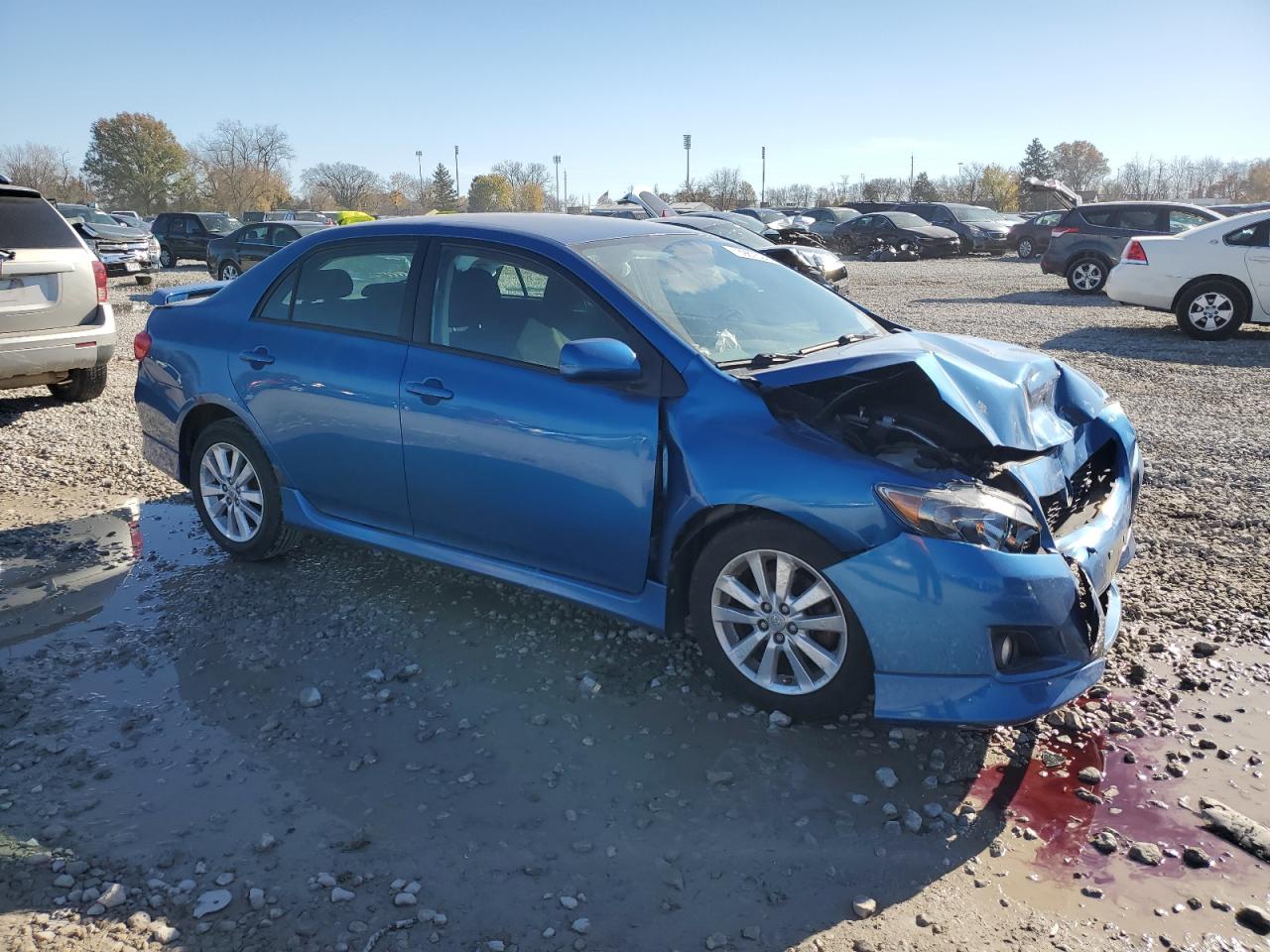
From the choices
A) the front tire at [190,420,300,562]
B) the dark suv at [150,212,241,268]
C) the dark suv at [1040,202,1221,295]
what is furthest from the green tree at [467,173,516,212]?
the front tire at [190,420,300,562]

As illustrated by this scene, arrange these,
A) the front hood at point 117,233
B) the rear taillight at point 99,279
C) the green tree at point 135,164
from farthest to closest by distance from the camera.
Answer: the green tree at point 135,164 → the front hood at point 117,233 → the rear taillight at point 99,279

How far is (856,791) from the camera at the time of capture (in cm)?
310

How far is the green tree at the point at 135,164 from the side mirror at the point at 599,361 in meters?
96.3

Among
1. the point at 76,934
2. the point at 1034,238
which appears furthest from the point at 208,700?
the point at 1034,238

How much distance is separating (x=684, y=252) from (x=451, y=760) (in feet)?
7.79

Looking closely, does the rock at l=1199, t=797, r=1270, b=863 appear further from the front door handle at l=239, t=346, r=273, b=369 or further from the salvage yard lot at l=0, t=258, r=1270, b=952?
the front door handle at l=239, t=346, r=273, b=369

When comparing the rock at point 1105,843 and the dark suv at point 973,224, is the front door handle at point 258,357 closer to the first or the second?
the rock at point 1105,843

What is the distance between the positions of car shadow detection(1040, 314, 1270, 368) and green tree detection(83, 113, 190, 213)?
91.3 m

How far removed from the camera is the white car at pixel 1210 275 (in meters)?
11.5

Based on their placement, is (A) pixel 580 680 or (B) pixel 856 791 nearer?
(B) pixel 856 791

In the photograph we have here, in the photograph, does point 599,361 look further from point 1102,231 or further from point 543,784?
point 1102,231

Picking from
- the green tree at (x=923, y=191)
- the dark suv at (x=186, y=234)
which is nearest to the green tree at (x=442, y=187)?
the green tree at (x=923, y=191)

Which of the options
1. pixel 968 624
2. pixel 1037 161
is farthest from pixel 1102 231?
pixel 1037 161

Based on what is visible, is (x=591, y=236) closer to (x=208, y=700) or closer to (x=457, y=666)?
(x=457, y=666)
